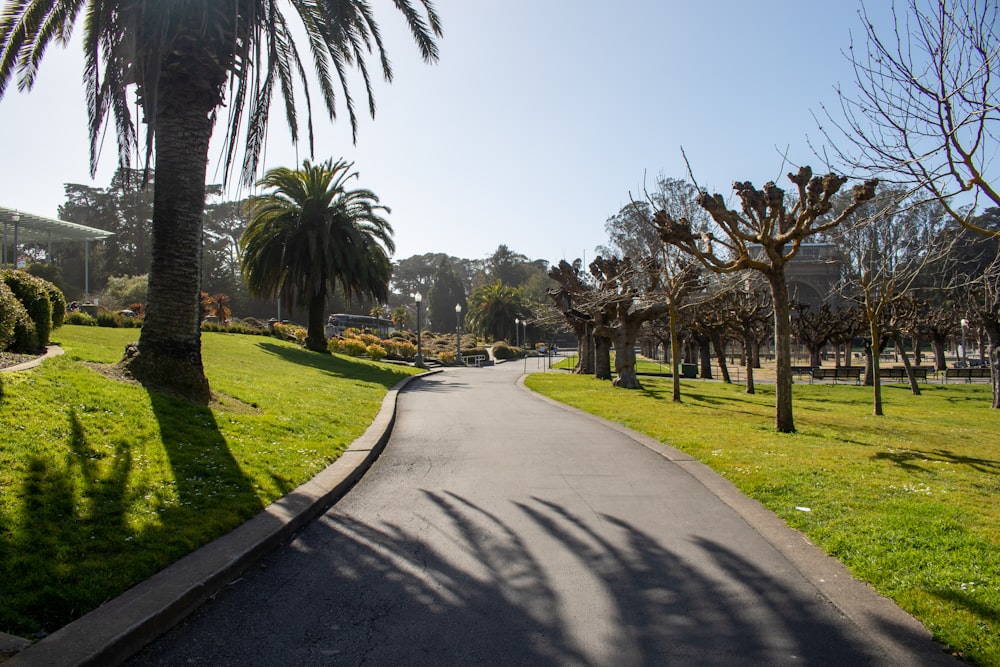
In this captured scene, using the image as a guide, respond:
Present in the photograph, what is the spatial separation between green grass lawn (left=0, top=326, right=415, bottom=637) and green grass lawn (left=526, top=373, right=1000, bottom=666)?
467 centimetres

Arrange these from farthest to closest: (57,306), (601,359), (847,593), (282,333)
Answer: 1. (282,333)
2. (601,359)
3. (57,306)
4. (847,593)

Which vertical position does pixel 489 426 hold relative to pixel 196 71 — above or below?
below

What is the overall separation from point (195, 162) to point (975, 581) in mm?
10410

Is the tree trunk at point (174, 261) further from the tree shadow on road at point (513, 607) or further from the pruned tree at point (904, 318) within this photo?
the pruned tree at point (904, 318)

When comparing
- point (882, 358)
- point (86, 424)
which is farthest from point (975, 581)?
point (882, 358)

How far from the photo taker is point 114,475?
17.4 ft

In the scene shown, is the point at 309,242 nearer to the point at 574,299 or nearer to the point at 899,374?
the point at 574,299

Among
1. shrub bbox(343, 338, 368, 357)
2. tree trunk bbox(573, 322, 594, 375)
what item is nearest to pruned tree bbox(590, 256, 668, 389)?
tree trunk bbox(573, 322, 594, 375)

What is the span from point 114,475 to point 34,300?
24.0ft

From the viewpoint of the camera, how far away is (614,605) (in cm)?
389

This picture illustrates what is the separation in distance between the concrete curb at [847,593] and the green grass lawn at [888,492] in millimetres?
83

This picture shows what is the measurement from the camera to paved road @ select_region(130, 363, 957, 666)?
10.9 ft

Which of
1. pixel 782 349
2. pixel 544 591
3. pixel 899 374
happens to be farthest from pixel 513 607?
pixel 899 374

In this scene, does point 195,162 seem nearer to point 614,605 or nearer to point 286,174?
point 614,605
